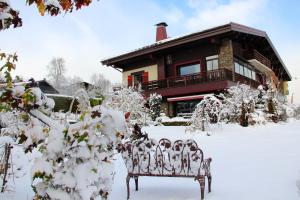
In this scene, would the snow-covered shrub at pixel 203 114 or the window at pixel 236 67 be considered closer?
the snow-covered shrub at pixel 203 114

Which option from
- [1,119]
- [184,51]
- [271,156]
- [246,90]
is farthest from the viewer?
[184,51]

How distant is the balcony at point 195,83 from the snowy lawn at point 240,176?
7720 millimetres

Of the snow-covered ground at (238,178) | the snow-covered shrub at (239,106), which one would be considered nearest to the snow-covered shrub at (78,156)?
the snow-covered ground at (238,178)

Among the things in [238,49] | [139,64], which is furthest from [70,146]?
[139,64]

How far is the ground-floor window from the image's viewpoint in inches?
811

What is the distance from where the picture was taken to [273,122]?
1609cm

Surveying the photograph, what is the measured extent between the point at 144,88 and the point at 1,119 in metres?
18.1

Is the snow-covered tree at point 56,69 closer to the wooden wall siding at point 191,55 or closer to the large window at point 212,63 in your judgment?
the wooden wall siding at point 191,55

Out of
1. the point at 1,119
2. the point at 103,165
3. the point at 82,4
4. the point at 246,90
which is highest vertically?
the point at 246,90

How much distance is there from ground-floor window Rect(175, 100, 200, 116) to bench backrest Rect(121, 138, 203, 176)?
15.7 m

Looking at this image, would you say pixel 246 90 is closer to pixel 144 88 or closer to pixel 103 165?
pixel 144 88

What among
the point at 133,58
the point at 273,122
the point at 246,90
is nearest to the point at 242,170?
the point at 246,90

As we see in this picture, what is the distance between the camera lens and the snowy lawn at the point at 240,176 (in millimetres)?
4910

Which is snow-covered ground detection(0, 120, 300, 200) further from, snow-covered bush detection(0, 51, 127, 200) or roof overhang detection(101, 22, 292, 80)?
roof overhang detection(101, 22, 292, 80)
